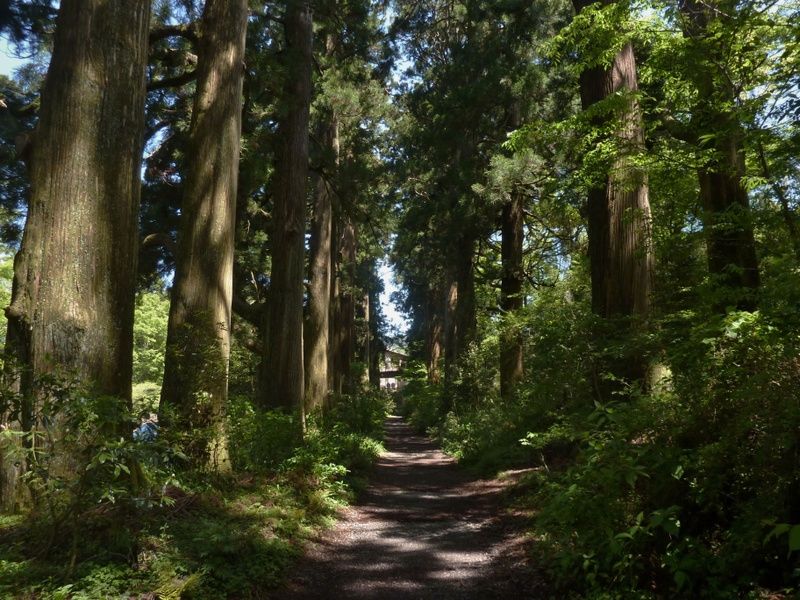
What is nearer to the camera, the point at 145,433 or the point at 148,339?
the point at 145,433

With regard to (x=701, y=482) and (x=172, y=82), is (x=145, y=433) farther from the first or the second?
(x=172, y=82)

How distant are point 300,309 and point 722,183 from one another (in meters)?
8.54

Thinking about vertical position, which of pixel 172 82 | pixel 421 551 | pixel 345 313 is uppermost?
pixel 172 82

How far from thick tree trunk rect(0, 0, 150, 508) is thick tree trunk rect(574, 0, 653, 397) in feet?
17.7

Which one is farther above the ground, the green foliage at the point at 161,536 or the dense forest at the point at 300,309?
the dense forest at the point at 300,309

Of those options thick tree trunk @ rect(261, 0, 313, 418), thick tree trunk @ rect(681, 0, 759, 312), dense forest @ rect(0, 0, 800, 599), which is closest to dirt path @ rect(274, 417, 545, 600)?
dense forest @ rect(0, 0, 800, 599)

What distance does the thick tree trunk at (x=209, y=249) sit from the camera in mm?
7090

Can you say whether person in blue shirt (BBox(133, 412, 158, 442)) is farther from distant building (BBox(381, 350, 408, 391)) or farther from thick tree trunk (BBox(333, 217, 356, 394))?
distant building (BBox(381, 350, 408, 391))

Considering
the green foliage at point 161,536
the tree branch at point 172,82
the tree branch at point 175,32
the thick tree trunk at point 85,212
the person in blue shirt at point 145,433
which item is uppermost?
the tree branch at point 175,32

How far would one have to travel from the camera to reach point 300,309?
12.9 m

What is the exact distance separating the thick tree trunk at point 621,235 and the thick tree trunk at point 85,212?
→ 5.40 metres

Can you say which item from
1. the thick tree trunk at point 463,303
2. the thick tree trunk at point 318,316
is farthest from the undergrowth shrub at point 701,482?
the thick tree trunk at point 463,303

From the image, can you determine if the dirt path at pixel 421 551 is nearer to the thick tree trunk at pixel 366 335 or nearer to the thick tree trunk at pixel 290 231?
the thick tree trunk at pixel 290 231

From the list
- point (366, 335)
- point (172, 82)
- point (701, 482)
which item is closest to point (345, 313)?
point (366, 335)
